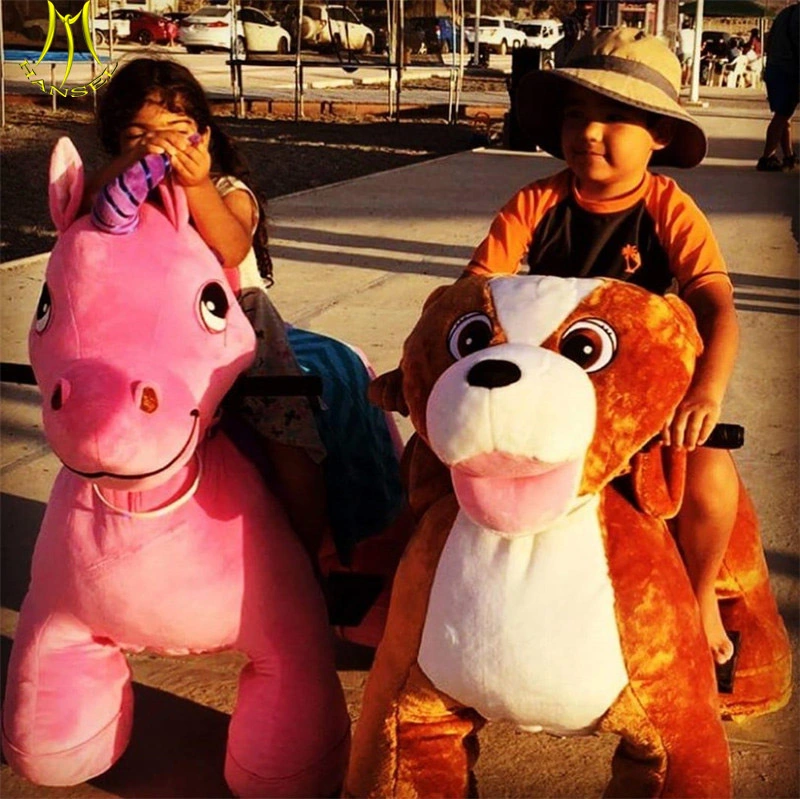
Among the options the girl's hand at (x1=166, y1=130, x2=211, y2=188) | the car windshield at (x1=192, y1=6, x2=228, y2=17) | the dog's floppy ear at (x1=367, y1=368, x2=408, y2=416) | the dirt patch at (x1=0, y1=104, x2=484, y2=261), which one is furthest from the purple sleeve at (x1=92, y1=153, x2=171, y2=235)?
the car windshield at (x1=192, y1=6, x2=228, y2=17)

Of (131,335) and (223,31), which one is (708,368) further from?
(223,31)

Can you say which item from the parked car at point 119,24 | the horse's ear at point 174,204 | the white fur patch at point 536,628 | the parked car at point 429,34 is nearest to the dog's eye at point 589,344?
the white fur patch at point 536,628

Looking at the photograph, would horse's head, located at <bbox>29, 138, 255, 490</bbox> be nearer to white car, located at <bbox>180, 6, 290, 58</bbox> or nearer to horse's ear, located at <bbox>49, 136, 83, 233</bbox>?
horse's ear, located at <bbox>49, 136, 83, 233</bbox>

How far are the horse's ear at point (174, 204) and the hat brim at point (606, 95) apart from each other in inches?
33.9

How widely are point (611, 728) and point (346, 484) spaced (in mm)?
1082

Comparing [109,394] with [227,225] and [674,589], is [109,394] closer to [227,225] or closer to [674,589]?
[227,225]

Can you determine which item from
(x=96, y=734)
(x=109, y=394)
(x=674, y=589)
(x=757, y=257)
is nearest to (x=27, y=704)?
(x=96, y=734)

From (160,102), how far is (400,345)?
135 inches

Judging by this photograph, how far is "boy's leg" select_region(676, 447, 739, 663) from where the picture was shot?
251 cm

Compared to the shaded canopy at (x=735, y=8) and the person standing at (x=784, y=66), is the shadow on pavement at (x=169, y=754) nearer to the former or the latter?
the person standing at (x=784, y=66)

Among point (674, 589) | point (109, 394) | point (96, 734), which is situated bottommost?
point (96, 734)

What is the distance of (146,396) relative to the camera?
2305 mm

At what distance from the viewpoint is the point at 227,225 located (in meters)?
2.68

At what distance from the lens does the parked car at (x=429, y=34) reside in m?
37.6
